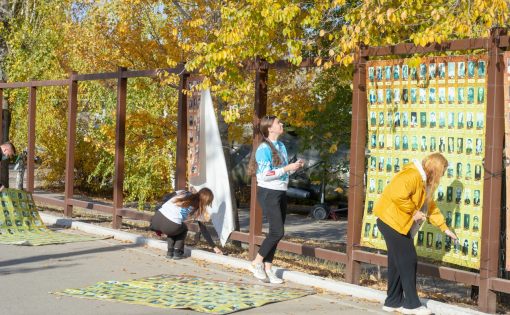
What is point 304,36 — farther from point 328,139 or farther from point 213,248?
point 328,139

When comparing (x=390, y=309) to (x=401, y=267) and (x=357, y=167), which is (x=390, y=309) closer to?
(x=401, y=267)

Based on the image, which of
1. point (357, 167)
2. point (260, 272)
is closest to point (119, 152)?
point (260, 272)

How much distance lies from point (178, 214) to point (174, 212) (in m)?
0.06

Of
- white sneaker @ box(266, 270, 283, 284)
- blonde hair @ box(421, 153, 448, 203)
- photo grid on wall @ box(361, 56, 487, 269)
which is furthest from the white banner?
blonde hair @ box(421, 153, 448, 203)

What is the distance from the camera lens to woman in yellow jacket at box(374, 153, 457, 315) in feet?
23.6

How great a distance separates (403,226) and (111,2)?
35.3 feet

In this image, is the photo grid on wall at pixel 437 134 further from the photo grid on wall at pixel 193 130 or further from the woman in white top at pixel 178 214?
the photo grid on wall at pixel 193 130

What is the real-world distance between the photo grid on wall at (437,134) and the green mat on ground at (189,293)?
4.33 ft

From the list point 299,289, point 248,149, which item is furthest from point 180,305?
point 248,149

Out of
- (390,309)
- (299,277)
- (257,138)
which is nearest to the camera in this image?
(390,309)

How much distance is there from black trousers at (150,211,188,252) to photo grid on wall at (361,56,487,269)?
272cm

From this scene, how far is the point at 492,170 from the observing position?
7.36 meters

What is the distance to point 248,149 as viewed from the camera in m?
24.0

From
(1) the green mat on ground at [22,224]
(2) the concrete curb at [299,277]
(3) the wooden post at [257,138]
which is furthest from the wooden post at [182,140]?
(3) the wooden post at [257,138]
